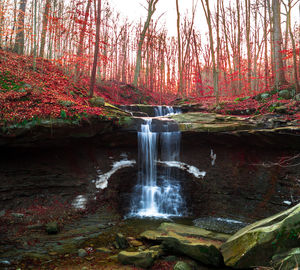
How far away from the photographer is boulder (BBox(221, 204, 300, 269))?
11.2ft

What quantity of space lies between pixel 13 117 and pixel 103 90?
11.7 metres

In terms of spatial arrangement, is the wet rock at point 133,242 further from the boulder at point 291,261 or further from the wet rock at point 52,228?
the boulder at point 291,261

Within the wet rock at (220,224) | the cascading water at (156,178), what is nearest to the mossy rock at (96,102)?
the cascading water at (156,178)

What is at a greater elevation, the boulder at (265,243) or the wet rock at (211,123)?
the wet rock at (211,123)

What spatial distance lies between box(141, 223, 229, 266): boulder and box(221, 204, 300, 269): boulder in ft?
1.06

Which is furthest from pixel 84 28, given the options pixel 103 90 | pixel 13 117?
pixel 13 117

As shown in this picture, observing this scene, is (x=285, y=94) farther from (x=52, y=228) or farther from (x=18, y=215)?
(x=18, y=215)

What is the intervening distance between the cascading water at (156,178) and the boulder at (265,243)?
4.49 m

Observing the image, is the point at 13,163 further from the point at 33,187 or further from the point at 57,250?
the point at 57,250

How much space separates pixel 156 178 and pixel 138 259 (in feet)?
16.2

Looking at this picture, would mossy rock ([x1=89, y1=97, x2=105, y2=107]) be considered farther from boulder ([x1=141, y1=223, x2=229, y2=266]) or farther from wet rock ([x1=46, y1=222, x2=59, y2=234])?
boulder ([x1=141, y1=223, x2=229, y2=266])

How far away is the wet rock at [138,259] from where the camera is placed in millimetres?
4531

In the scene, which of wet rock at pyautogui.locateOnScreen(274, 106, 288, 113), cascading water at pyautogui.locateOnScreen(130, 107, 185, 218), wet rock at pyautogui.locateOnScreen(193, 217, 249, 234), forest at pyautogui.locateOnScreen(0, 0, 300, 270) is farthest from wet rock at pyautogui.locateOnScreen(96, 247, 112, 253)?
wet rock at pyautogui.locateOnScreen(274, 106, 288, 113)

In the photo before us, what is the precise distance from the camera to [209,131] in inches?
340
